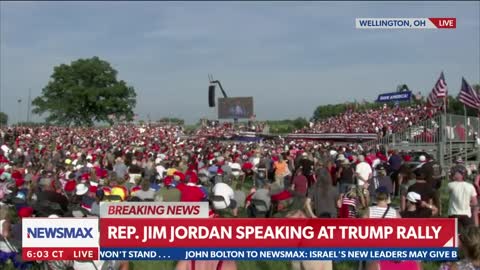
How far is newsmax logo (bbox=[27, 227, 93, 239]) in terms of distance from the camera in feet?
15.4

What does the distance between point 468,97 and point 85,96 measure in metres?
73.4

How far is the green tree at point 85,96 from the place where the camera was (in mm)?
87438

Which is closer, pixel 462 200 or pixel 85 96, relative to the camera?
pixel 462 200

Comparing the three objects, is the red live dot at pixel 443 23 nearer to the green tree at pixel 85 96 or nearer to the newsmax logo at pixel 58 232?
the newsmax logo at pixel 58 232

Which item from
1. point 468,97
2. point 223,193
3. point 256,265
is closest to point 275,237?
point 256,265

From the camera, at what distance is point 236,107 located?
231ft

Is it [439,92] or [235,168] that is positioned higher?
[439,92]

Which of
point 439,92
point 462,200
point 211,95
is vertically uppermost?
point 211,95

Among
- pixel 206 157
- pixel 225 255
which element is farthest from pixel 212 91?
pixel 225 255

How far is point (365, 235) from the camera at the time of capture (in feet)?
15.2

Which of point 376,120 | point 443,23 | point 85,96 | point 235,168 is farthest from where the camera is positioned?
point 85,96

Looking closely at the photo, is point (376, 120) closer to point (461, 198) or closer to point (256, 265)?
point (461, 198)

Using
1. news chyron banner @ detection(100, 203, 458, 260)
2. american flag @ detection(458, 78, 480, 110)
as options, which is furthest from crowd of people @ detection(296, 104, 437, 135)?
news chyron banner @ detection(100, 203, 458, 260)

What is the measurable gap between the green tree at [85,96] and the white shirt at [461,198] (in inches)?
3160
